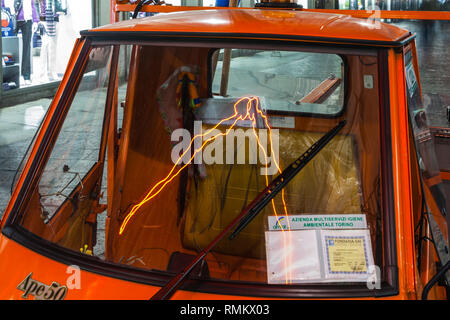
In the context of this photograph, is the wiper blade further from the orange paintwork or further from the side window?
the side window

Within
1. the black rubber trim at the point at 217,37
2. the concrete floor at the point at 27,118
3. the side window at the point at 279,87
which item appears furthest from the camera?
the concrete floor at the point at 27,118

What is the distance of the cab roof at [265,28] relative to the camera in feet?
6.72

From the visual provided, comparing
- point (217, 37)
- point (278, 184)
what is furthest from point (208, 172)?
point (217, 37)

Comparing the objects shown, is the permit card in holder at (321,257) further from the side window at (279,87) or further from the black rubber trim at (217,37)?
the side window at (279,87)

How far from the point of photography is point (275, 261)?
2004 millimetres

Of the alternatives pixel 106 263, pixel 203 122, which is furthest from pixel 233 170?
pixel 106 263

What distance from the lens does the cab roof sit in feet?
6.72

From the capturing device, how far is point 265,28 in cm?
211

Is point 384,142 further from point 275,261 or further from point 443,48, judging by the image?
point 443,48

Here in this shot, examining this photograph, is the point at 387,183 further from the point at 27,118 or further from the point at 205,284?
the point at 27,118

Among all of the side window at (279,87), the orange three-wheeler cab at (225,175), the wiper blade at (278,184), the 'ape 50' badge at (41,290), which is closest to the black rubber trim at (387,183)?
the orange three-wheeler cab at (225,175)

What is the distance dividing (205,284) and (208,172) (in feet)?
3.20

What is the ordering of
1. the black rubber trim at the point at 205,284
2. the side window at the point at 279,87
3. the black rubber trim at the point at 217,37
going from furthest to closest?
the side window at the point at 279,87
the black rubber trim at the point at 217,37
the black rubber trim at the point at 205,284

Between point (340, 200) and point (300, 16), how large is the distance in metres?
0.78
